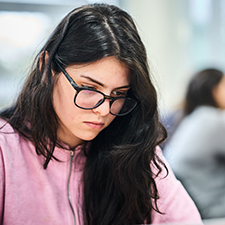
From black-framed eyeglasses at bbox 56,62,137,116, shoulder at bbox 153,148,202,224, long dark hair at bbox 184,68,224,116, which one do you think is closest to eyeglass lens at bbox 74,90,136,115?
black-framed eyeglasses at bbox 56,62,137,116

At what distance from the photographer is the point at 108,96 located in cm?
73

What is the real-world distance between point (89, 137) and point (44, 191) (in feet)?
0.61

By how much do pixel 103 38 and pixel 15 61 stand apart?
0.33 meters

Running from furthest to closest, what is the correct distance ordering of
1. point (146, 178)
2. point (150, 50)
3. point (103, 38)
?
point (150, 50) < point (146, 178) < point (103, 38)

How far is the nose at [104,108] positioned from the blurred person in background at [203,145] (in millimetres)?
319

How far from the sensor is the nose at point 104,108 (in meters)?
0.73

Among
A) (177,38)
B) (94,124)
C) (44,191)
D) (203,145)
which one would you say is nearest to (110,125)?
(94,124)

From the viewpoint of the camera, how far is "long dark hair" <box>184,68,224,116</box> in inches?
47.0

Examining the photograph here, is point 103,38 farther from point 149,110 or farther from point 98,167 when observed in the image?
point 98,167

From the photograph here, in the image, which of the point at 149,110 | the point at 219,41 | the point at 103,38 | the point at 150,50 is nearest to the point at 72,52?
the point at 103,38

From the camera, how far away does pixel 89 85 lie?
0.71 metres

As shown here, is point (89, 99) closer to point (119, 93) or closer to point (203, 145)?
point (119, 93)

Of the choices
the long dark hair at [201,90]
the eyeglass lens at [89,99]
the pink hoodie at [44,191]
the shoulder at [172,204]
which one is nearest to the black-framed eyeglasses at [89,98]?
the eyeglass lens at [89,99]

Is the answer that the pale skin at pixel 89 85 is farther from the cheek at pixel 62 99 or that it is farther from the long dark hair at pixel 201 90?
the long dark hair at pixel 201 90
